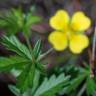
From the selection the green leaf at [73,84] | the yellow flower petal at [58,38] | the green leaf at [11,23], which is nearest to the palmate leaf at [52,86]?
the green leaf at [73,84]

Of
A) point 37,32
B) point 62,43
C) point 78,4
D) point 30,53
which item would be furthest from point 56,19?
point 30,53

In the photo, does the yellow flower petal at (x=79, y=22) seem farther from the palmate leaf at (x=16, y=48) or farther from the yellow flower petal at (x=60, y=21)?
the palmate leaf at (x=16, y=48)

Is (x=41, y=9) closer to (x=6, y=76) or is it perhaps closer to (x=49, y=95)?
(x=6, y=76)

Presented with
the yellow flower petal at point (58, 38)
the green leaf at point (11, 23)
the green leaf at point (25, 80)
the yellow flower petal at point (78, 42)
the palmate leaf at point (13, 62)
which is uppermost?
the palmate leaf at point (13, 62)

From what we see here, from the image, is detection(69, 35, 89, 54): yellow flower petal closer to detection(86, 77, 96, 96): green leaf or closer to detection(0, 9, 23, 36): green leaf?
detection(0, 9, 23, 36): green leaf

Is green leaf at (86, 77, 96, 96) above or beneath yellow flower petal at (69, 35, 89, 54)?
above

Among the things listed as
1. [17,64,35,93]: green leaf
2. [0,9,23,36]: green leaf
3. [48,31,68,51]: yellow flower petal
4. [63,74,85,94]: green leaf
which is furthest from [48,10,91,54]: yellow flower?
[17,64,35,93]: green leaf

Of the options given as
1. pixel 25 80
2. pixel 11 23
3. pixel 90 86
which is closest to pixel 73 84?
pixel 90 86
